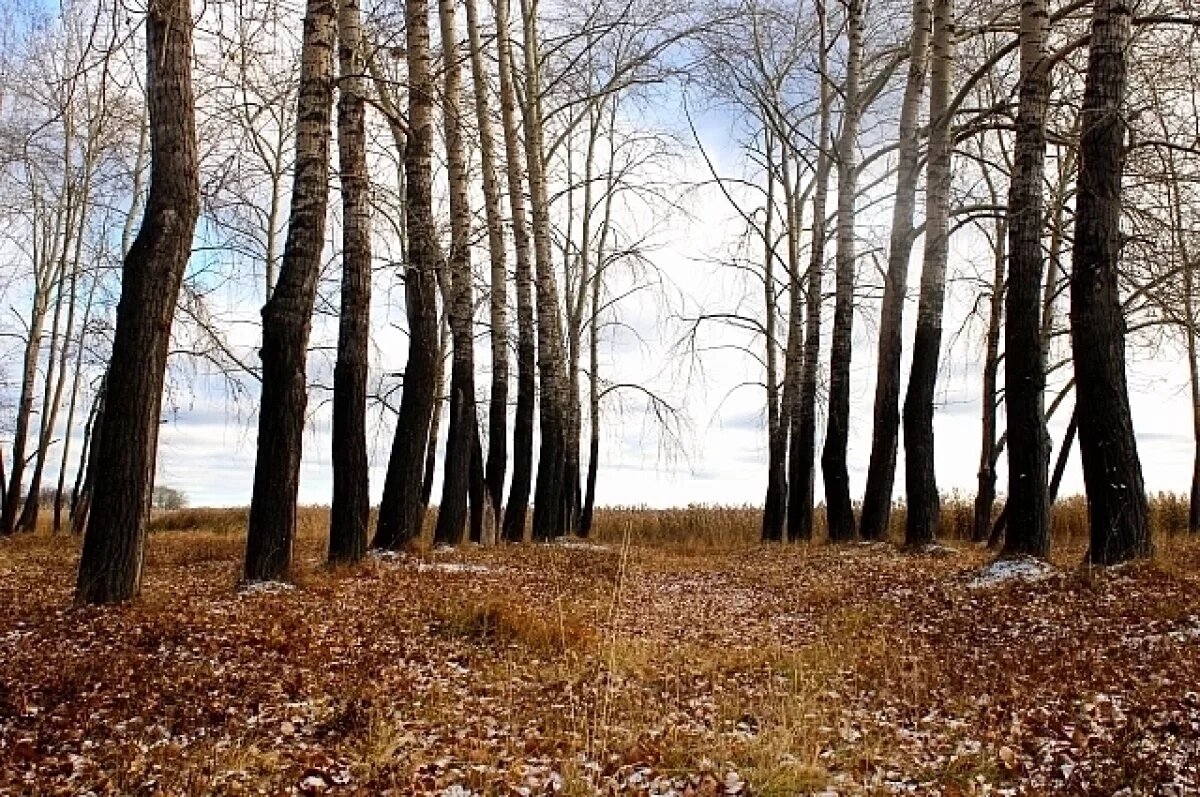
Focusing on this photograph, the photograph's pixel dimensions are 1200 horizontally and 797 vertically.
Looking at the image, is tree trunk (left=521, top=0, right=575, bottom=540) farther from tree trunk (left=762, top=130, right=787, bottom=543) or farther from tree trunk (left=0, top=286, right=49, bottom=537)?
tree trunk (left=0, top=286, right=49, bottom=537)

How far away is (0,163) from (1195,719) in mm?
20762

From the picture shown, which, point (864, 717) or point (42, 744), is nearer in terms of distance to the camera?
A: point (42, 744)

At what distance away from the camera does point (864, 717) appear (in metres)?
4.84

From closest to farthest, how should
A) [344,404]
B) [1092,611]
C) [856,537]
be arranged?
[1092,611], [344,404], [856,537]

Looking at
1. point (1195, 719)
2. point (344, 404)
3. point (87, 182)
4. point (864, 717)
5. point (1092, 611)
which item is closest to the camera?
point (1195, 719)

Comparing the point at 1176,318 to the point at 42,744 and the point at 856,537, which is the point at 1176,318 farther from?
the point at 42,744

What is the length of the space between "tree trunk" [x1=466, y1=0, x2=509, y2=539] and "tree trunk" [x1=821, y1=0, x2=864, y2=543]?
544 centimetres

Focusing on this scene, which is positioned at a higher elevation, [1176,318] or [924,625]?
[1176,318]

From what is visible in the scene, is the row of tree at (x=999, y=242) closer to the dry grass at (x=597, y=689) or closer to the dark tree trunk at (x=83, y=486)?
the dry grass at (x=597, y=689)

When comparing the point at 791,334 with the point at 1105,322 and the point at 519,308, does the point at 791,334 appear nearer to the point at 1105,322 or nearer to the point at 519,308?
the point at 519,308

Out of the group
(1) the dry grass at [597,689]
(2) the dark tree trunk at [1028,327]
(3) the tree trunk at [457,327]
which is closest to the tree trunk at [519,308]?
(3) the tree trunk at [457,327]

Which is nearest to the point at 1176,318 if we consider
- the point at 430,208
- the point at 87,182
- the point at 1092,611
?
the point at 1092,611

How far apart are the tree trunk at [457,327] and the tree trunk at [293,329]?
172 inches

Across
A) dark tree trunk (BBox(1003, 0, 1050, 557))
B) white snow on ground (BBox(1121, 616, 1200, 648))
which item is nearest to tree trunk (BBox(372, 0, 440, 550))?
dark tree trunk (BBox(1003, 0, 1050, 557))
